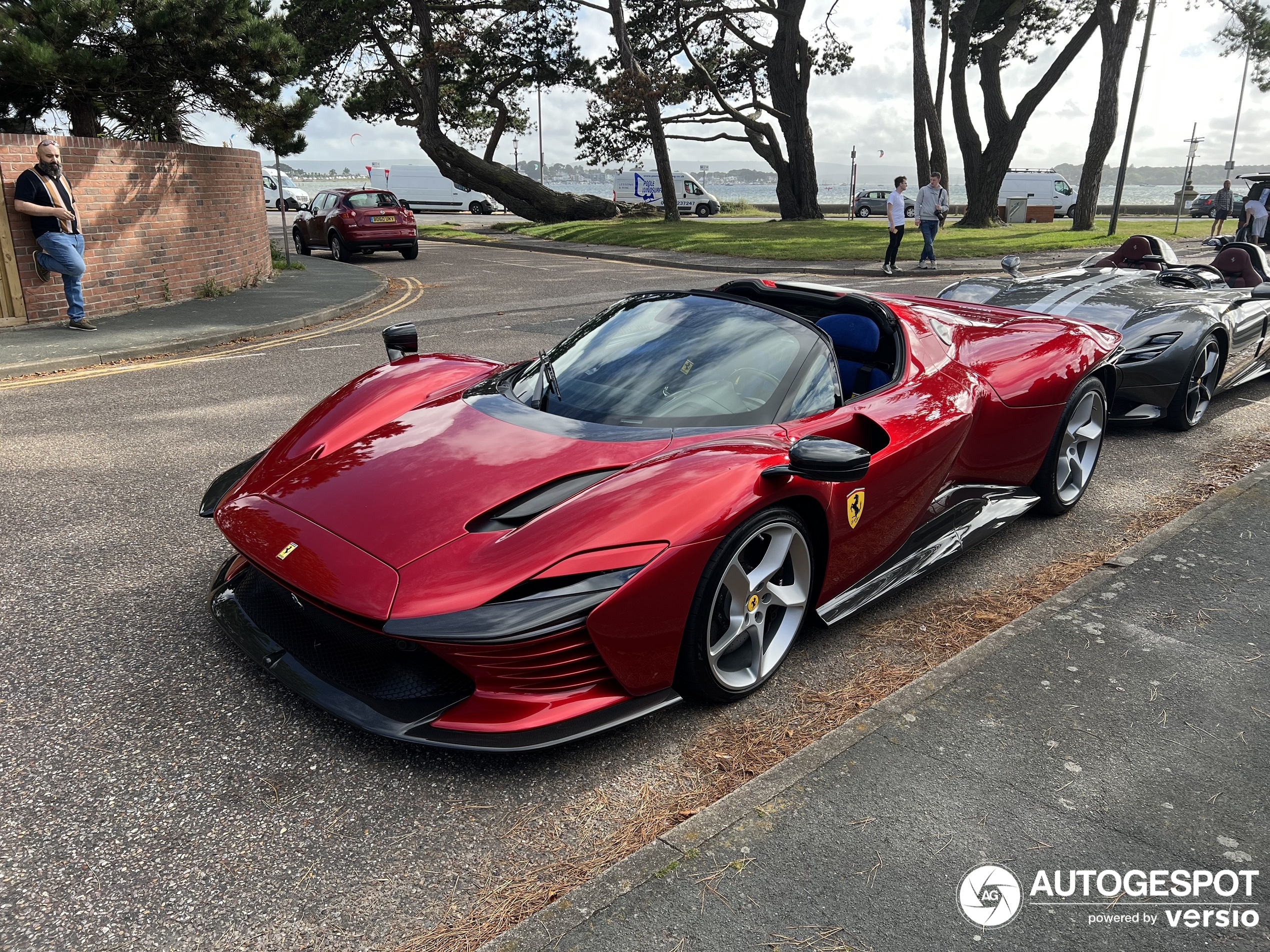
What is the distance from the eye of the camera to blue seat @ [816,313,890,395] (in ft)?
13.1

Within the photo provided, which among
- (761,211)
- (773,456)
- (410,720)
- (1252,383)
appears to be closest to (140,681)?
(410,720)

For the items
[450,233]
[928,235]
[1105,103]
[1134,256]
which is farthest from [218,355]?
[1105,103]

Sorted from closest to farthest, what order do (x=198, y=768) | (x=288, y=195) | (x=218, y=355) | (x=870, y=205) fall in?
(x=198, y=768) < (x=218, y=355) < (x=288, y=195) < (x=870, y=205)

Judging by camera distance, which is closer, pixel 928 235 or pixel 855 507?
pixel 855 507

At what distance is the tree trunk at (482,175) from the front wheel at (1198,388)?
96.2ft

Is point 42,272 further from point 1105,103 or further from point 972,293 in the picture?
point 1105,103

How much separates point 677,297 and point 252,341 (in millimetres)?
7844

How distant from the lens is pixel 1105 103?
26.5 metres

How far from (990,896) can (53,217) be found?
428 inches

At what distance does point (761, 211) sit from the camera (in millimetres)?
49188

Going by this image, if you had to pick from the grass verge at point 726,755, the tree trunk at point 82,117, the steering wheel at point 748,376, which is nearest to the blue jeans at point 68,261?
the tree trunk at point 82,117

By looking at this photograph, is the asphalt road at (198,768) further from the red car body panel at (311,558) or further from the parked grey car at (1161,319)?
the parked grey car at (1161,319)

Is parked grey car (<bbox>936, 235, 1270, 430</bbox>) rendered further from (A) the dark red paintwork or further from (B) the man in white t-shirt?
(A) the dark red paintwork

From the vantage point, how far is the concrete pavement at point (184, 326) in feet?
29.3
